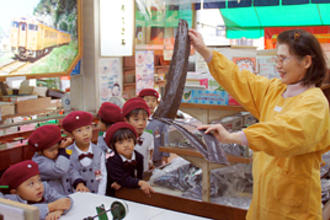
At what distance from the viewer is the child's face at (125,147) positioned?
2932 millimetres

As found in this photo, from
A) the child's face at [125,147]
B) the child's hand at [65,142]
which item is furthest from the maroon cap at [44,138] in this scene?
the child's face at [125,147]

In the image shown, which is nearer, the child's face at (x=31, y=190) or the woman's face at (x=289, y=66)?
the woman's face at (x=289, y=66)

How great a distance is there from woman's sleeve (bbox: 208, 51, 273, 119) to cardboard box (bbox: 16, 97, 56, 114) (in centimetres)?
292

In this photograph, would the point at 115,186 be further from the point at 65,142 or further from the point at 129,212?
Answer: the point at 129,212

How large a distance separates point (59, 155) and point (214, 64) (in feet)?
4.61

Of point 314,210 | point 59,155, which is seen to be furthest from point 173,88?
point 59,155

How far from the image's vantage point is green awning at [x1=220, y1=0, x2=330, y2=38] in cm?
489

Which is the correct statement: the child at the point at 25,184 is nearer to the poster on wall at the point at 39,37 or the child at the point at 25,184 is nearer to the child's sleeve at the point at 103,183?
the child's sleeve at the point at 103,183

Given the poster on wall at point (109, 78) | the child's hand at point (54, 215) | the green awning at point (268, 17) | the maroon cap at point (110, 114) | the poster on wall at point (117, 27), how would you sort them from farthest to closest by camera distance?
the poster on wall at point (109, 78), the poster on wall at point (117, 27), the green awning at point (268, 17), the maroon cap at point (110, 114), the child's hand at point (54, 215)

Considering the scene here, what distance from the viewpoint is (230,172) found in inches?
114

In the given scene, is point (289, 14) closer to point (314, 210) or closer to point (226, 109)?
point (226, 109)

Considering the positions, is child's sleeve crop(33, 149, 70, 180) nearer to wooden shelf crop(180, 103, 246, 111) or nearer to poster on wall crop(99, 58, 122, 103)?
wooden shelf crop(180, 103, 246, 111)

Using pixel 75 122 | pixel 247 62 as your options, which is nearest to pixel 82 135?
pixel 75 122

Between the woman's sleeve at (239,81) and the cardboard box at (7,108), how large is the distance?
2.81 meters
